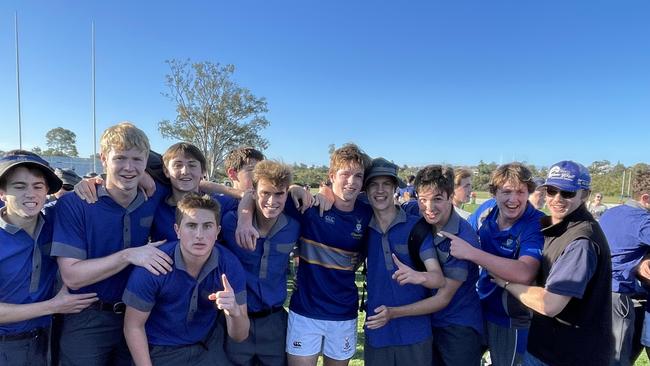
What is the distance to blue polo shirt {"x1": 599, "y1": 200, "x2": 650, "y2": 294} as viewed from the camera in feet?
12.2

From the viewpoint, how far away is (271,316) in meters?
3.17

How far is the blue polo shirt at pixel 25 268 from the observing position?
7.95ft

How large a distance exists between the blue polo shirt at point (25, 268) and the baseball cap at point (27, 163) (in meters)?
0.26

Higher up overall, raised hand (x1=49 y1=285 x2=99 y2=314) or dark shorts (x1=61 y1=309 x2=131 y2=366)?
raised hand (x1=49 y1=285 x2=99 y2=314)

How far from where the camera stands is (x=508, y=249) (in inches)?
119

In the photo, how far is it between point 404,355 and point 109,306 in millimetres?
2424

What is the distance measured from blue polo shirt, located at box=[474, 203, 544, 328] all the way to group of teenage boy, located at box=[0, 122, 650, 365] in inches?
0.5

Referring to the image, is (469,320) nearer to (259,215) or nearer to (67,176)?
(259,215)

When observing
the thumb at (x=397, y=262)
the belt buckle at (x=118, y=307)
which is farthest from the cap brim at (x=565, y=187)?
the belt buckle at (x=118, y=307)

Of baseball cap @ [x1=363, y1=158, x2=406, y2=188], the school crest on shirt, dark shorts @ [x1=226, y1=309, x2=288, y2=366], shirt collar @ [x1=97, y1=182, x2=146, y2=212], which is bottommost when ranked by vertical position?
dark shorts @ [x1=226, y1=309, x2=288, y2=366]

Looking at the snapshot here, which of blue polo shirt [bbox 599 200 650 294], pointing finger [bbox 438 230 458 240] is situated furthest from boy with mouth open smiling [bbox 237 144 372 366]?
blue polo shirt [bbox 599 200 650 294]

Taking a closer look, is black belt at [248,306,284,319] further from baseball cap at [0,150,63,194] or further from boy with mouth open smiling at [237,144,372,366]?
baseball cap at [0,150,63,194]

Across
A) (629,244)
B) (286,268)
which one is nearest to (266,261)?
(286,268)

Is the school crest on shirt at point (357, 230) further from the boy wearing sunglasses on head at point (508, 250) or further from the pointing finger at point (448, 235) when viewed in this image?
the boy wearing sunglasses on head at point (508, 250)
